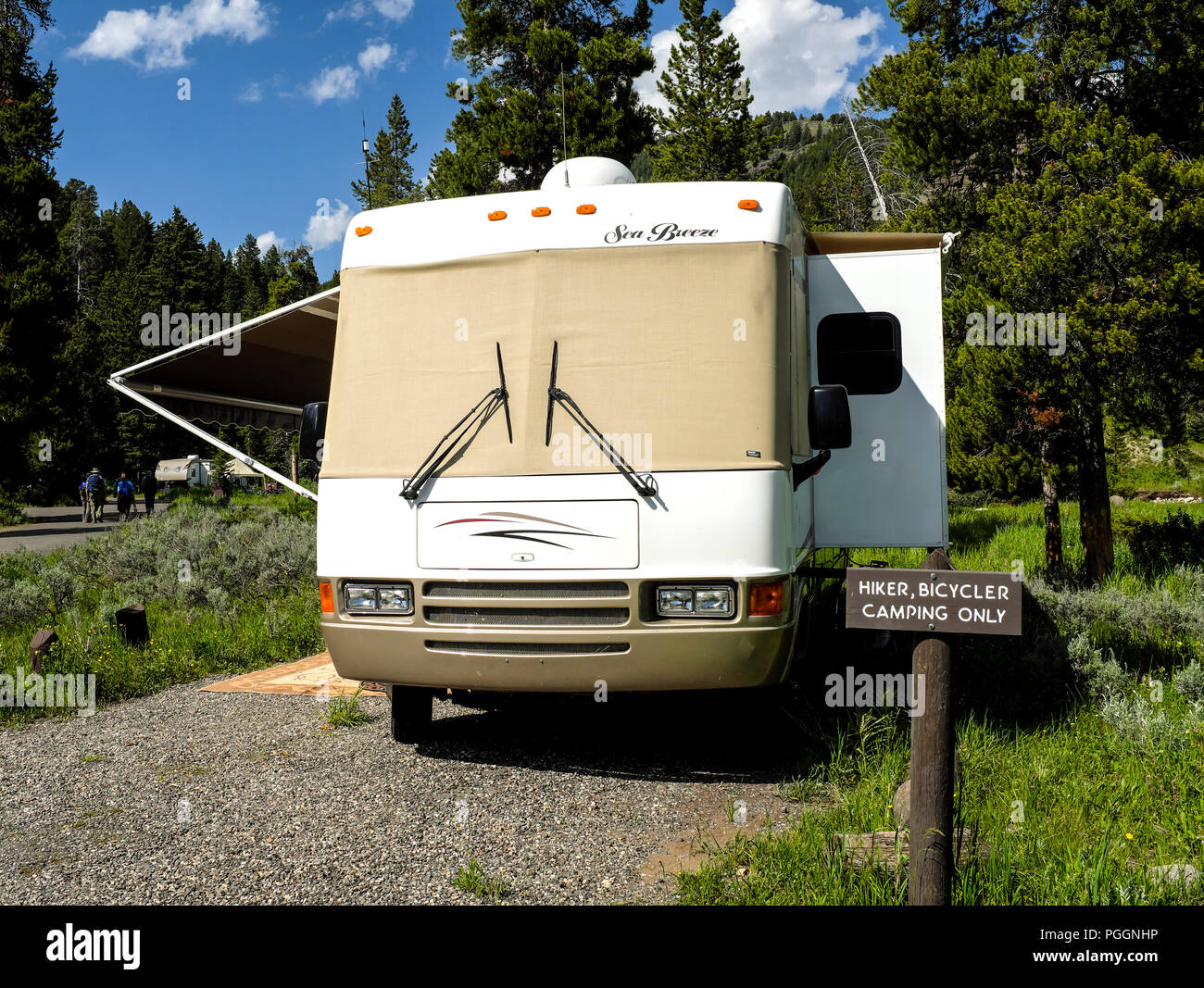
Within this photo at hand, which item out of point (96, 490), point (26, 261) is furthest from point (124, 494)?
point (26, 261)

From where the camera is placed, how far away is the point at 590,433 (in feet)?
14.4

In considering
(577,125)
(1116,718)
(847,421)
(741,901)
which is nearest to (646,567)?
(847,421)

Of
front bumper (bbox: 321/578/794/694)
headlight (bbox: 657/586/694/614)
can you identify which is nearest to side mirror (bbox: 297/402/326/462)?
front bumper (bbox: 321/578/794/694)

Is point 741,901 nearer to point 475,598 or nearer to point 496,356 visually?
point 475,598

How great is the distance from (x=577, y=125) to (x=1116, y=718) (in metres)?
19.3

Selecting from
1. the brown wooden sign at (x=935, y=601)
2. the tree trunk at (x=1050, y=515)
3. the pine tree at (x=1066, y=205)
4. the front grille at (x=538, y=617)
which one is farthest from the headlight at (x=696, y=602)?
the tree trunk at (x=1050, y=515)

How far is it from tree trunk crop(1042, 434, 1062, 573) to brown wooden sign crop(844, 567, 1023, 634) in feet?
26.1

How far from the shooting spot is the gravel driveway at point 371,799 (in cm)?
365

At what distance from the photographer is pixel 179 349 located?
6945mm

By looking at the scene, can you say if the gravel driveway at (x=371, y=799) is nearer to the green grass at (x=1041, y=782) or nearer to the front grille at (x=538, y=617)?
the green grass at (x=1041, y=782)

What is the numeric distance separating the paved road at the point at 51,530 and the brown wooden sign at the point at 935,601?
1485 cm

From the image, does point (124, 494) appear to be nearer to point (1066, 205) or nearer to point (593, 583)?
point (1066, 205)

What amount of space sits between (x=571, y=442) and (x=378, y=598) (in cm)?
122

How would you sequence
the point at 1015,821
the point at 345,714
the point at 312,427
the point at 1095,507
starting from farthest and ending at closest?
the point at 1095,507 < the point at 345,714 < the point at 312,427 < the point at 1015,821
